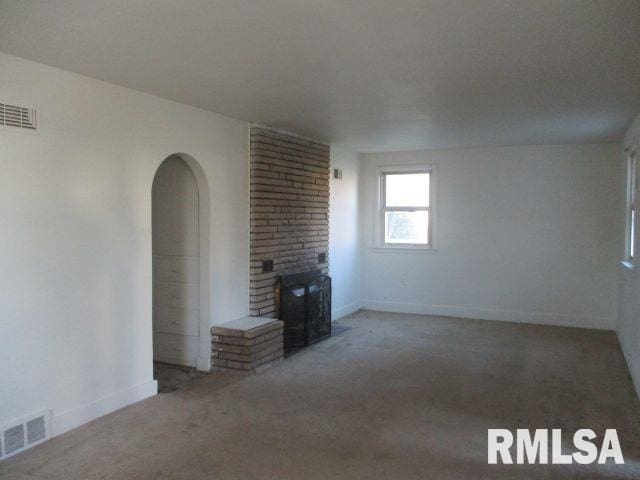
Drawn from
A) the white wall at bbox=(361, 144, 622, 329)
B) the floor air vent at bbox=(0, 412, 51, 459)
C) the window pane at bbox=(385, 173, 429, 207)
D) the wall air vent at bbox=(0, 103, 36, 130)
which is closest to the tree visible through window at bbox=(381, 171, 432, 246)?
the window pane at bbox=(385, 173, 429, 207)

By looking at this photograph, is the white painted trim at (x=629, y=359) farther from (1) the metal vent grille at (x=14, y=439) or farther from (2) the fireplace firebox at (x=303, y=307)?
(1) the metal vent grille at (x=14, y=439)

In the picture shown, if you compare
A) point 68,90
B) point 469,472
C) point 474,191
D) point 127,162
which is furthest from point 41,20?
point 474,191

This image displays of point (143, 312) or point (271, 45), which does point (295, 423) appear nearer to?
point (143, 312)

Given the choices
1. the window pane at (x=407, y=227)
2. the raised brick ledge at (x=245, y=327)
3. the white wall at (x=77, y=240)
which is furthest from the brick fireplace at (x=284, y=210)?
the window pane at (x=407, y=227)

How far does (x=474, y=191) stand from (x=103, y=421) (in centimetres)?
539

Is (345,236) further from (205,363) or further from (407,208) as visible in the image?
(205,363)

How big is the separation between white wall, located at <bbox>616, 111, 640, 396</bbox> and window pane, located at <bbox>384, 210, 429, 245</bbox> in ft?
8.06

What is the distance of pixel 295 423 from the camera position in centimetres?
348

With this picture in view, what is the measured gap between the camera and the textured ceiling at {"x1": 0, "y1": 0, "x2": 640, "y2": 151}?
2.38 meters

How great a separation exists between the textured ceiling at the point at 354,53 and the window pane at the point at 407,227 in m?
2.78

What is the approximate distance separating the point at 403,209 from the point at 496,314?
1949 millimetres

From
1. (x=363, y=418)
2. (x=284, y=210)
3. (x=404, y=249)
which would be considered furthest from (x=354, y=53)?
(x=404, y=249)

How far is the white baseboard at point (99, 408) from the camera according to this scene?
3.33 m

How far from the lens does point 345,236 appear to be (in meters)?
7.25
